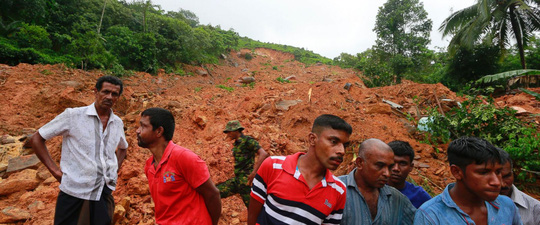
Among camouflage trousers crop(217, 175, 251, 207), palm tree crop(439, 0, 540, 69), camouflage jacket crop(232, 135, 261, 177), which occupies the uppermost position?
palm tree crop(439, 0, 540, 69)

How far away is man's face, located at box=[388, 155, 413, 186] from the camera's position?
2.15 metres

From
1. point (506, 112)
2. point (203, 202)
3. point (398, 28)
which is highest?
point (398, 28)

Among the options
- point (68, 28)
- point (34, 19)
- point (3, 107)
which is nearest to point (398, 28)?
point (3, 107)

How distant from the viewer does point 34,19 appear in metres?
12.5

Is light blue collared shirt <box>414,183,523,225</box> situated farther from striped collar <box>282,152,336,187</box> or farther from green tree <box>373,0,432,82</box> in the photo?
green tree <box>373,0,432,82</box>

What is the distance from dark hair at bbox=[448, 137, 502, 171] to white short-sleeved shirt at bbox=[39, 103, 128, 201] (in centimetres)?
275

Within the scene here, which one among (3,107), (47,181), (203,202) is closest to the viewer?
(203,202)

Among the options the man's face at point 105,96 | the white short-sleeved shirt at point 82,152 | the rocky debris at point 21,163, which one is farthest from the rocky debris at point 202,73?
the white short-sleeved shirt at point 82,152

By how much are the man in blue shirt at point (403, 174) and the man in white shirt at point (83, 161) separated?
8.41 ft

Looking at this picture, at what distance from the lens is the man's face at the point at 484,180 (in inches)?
57.4

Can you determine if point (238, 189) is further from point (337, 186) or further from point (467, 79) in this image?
point (467, 79)

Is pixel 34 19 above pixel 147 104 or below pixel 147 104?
above

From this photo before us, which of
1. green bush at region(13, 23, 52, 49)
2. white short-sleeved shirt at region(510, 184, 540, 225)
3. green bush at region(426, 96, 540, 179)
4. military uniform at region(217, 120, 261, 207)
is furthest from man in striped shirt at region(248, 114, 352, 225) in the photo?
green bush at region(13, 23, 52, 49)

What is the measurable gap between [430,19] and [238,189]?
16693 millimetres
